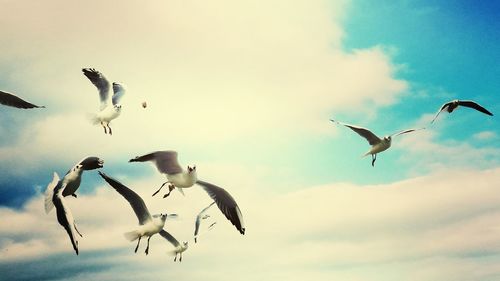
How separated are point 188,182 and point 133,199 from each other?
5.76ft

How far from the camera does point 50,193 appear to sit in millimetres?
14234

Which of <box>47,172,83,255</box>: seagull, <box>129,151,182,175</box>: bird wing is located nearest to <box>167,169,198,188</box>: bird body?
<box>129,151,182,175</box>: bird wing

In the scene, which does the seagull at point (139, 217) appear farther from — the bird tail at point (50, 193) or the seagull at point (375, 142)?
the seagull at point (375, 142)

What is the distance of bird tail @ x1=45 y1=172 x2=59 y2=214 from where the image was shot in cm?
1331

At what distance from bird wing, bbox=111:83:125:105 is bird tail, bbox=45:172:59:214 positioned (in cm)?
438

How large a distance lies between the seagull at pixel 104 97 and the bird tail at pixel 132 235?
420 cm

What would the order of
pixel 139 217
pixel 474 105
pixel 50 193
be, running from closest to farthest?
pixel 50 193, pixel 139 217, pixel 474 105

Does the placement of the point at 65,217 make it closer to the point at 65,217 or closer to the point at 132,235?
the point at 65,217

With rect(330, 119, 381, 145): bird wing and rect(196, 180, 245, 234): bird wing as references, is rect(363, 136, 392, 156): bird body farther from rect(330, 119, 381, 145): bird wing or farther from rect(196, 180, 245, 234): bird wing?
rect(196, 180, 245, 234): bird wing

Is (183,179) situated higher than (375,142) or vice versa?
(375,142)

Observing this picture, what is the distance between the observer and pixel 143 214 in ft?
51.9

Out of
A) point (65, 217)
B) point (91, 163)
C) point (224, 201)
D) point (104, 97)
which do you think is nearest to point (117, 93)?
point (104, 97)

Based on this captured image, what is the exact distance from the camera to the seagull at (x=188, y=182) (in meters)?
14.3

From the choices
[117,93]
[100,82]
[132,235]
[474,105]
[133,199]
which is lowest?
[132,235]
